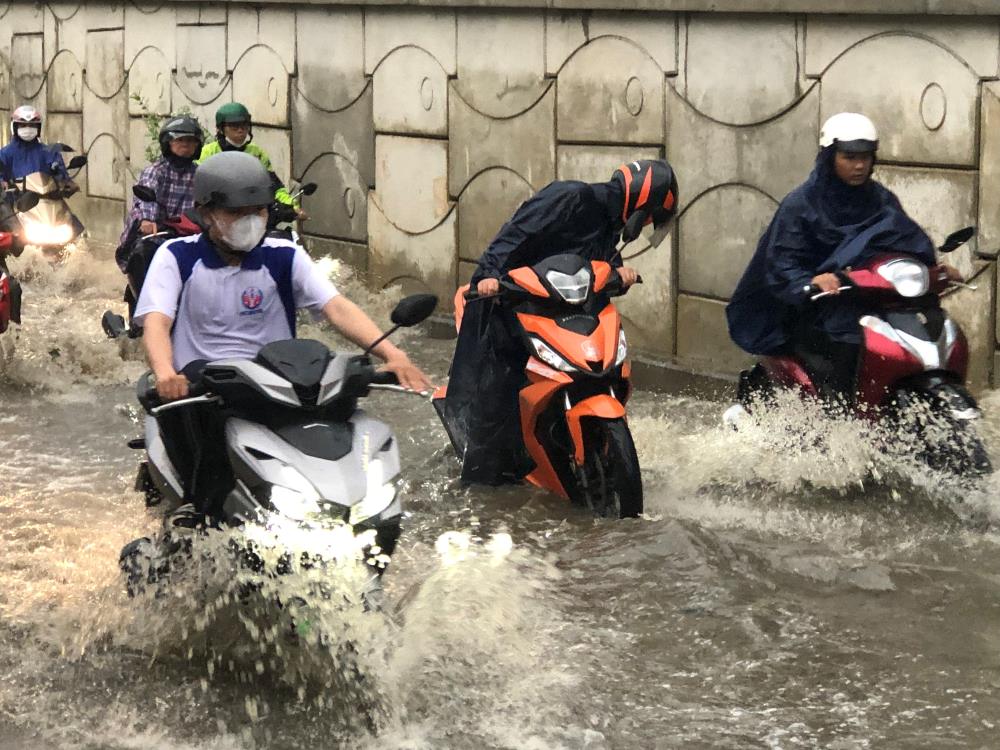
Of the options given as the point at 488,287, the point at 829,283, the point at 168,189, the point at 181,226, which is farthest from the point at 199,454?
the point at 168,189

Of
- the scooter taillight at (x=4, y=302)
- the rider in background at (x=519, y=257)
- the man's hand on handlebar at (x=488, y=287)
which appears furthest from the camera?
the scooter taillight at (x=4, y=302)

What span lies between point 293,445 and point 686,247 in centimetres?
641

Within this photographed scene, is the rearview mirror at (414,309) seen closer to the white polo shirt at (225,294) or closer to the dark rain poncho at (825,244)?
the white polo shirt at (225,294)

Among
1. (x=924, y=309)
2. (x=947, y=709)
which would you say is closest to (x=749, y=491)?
(x=924, y=309)

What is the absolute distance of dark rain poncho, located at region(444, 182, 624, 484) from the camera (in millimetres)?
7906

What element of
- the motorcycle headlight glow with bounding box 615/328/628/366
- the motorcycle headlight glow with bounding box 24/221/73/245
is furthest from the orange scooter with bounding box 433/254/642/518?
the motorcycle headlight glow with bounding box 24/221/73/245

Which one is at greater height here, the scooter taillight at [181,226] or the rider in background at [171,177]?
the rider in background at [171,177]

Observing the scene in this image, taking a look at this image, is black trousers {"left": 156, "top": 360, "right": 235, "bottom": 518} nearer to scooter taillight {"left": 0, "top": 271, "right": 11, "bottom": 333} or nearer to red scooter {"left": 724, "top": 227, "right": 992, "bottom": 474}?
red scooter {"left": 724, "top": 227, "right": 992, "bottom": 474}

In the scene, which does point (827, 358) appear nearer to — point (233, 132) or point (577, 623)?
point (577, 623)

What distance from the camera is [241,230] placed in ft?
18.7

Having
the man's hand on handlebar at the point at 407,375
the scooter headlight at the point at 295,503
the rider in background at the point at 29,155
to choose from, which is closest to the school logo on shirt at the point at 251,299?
the man's hand on handlebar at the point at 407,375

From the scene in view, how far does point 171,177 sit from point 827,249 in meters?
5.73

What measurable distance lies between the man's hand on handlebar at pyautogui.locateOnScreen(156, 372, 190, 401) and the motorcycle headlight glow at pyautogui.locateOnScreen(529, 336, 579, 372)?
2493mm

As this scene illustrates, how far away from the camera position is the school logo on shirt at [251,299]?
19.2 feet
